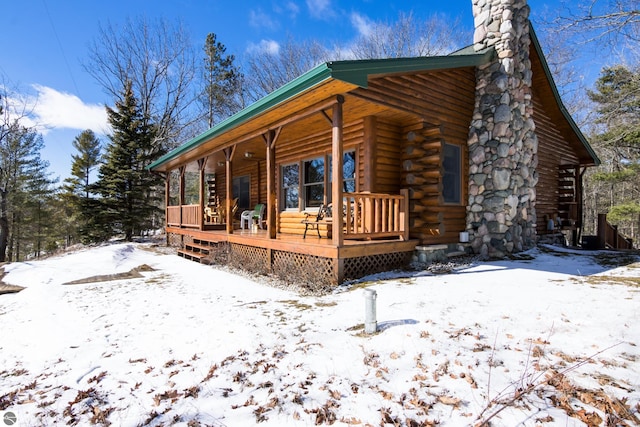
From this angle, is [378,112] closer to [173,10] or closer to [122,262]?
[122,262]

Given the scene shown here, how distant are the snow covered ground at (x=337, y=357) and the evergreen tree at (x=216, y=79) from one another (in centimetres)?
1918

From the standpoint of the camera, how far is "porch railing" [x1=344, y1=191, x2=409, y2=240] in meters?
5.95

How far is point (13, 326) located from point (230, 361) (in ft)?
11.7

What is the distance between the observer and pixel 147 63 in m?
20.1

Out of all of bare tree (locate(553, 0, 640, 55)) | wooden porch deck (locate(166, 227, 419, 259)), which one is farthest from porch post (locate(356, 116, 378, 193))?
bare tree (locate(553, 0, 640, 55))

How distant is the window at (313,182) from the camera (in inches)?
334

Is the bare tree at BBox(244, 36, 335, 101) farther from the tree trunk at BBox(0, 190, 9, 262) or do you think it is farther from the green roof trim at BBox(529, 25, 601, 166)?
the green roof trim at BBox(529, 25, 601, 166)

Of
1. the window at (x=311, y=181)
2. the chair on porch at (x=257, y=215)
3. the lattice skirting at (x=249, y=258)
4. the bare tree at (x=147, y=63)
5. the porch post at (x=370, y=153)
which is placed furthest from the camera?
the bare tree at (x=147, y=63)

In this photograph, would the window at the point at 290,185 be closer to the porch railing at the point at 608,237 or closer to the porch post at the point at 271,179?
the porch post at the point at 271,179

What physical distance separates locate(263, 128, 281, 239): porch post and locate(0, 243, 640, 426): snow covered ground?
1900 millimetres

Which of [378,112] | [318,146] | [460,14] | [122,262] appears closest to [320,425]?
[378,112]

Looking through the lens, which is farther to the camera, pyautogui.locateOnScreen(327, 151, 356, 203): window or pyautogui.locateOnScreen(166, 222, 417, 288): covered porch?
pyautogui.locateOnScreen(327, 151, 356, 203): window

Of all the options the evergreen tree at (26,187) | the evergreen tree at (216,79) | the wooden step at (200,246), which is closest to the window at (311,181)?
the wooden step at (200,246)

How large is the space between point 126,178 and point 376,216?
48.2ft
